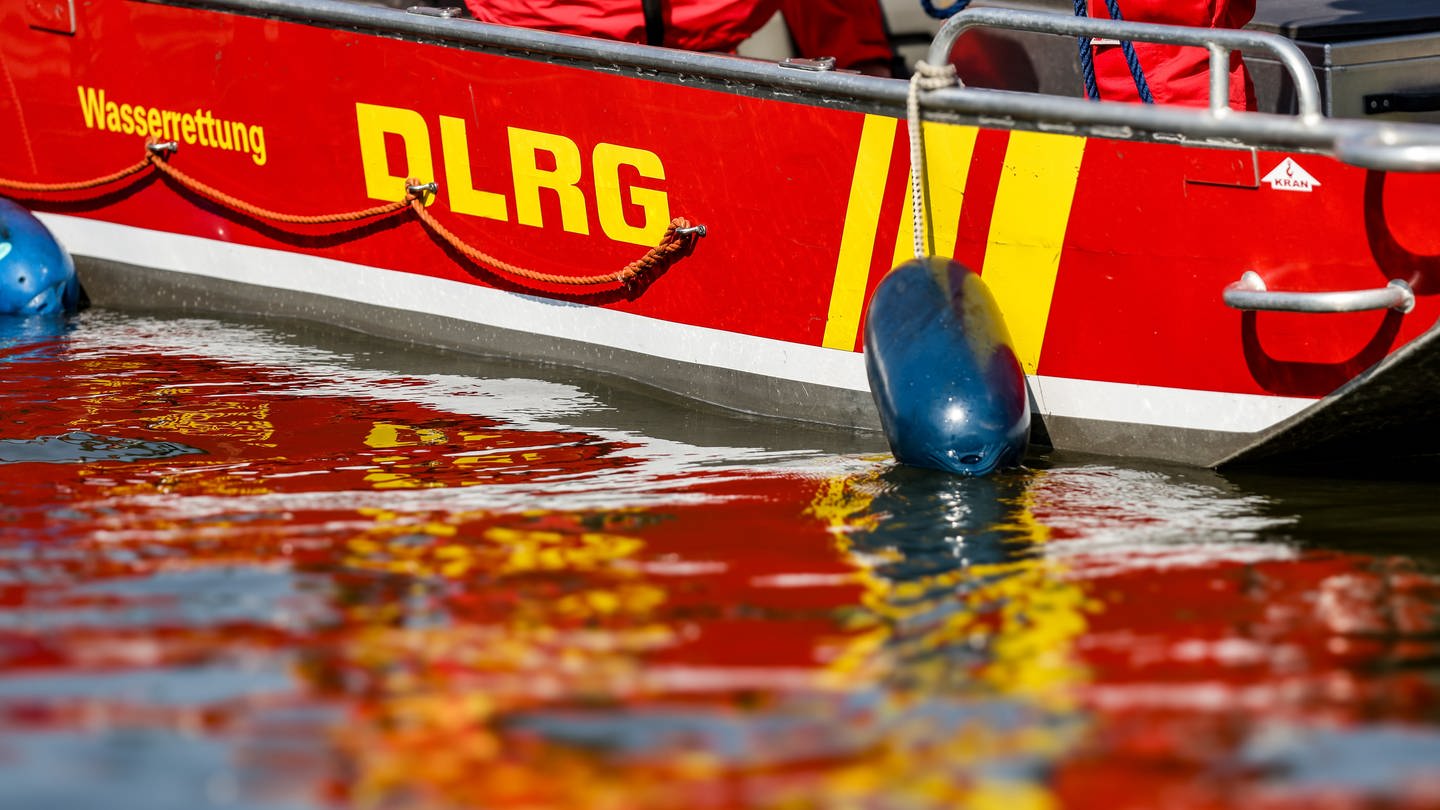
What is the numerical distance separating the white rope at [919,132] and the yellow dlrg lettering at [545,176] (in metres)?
1.16

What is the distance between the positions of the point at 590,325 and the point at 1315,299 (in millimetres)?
2251

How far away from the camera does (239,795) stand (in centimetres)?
274

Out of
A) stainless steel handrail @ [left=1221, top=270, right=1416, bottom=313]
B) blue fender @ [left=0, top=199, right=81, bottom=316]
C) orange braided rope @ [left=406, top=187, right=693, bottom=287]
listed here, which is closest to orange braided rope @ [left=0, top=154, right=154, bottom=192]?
blue fender @ [left=0, top=199, right=81, bottom=316]

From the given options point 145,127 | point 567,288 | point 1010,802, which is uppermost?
point 145,127

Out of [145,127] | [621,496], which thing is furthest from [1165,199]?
→ [145,127]

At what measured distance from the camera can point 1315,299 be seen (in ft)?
14.2

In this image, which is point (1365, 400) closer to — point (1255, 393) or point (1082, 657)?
point (1255, 393)

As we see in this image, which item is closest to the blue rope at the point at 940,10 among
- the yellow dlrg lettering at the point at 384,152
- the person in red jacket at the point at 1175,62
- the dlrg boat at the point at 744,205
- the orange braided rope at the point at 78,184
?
the person in red jacket at the point at 1175,62

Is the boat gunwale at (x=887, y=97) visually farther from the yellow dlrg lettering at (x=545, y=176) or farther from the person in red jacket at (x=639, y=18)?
the yellow dlrg lettering at (x=545, y=176)

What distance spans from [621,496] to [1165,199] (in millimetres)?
1431

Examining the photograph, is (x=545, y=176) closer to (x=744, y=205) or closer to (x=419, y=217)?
(x=419, y=217)

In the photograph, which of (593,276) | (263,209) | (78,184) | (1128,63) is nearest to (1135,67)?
(1128,63)

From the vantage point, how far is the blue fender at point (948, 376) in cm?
457

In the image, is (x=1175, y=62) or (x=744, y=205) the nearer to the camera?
(x=1175, y=62)
